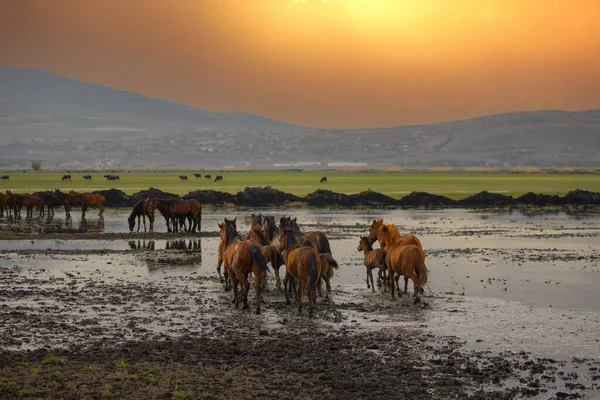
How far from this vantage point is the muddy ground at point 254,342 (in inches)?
439

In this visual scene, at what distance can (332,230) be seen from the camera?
37.4 meters

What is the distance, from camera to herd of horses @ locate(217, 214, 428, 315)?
16.8 m

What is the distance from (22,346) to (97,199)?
37.5 meters

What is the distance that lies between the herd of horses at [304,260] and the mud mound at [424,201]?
3819cm

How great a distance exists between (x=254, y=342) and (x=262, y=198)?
46.3 meters

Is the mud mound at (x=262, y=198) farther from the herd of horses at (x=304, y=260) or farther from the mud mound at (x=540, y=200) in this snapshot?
the herd of horses at (x=304, y=260)

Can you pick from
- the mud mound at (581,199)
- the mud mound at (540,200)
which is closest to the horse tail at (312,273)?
the mud mound at (540,200)

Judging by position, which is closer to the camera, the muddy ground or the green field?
the muddy ground

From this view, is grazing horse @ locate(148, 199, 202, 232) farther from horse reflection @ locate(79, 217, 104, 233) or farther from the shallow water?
horse reflection @ locate(79, 217, 104, 233)

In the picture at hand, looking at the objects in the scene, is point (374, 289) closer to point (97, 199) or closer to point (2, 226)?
point (2, 226)

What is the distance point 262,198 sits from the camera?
60.1m

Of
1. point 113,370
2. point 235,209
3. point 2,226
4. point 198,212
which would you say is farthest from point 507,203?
point 113,370

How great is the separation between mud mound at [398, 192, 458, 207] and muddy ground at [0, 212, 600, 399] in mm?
34655

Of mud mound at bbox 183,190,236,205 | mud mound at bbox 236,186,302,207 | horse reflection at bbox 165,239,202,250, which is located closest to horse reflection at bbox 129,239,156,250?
horse reflection at bbox 165,239,202,250
